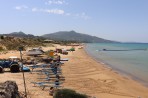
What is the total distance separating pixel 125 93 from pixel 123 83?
4.28 m

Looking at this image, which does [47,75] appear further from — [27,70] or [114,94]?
[114,94]

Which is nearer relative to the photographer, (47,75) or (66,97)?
(66,97)

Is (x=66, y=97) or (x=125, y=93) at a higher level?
(x=66, y=97)

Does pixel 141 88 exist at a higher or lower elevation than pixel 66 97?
lower

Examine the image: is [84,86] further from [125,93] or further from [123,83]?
[123,83]

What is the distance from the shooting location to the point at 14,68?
23203mm

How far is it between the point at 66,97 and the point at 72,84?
28.3ft

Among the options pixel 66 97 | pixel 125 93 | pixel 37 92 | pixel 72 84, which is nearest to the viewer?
pixel 66 97

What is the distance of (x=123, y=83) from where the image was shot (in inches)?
857

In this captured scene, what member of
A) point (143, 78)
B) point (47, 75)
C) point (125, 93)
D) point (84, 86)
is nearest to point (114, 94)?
point (125, 93)

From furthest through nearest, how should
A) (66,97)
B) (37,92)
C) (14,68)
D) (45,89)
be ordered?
(14,68) < (45,89) < (37,92) < (66,97)

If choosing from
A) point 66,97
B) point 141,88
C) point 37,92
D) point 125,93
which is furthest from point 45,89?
point 141,88

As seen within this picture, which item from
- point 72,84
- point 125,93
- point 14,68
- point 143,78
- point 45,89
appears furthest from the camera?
point 143,78

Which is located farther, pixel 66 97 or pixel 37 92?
pixel 37 92
